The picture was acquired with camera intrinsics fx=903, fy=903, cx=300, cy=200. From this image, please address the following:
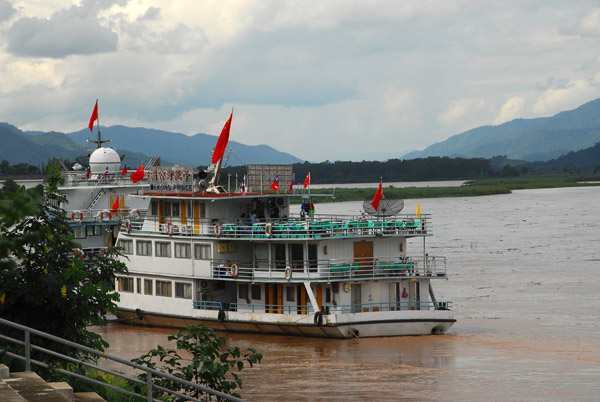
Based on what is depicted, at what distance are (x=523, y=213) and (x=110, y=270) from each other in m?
95.8

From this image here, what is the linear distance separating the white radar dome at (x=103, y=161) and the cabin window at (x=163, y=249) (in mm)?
15172

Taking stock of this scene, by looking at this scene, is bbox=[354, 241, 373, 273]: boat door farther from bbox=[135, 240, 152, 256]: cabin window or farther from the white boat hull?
bbox=[135, 240, 152, 256]: cabin window

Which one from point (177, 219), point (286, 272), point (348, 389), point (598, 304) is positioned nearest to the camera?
point (348, 389)

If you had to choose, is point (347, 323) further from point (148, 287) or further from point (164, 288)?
point (148, 287)

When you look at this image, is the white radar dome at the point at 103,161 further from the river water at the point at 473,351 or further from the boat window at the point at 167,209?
the river water at the point at 473,351

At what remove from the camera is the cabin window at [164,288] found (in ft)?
120

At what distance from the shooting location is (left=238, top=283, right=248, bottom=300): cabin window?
114ft

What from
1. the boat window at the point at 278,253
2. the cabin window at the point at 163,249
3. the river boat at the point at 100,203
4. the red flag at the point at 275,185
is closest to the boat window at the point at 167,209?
the cabin window at the point at 163,249

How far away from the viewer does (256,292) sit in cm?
3459

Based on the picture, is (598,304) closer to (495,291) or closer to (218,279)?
(495,291)

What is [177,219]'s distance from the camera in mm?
37125

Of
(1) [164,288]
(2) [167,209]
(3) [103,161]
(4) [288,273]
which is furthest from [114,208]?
(4) [288,273]

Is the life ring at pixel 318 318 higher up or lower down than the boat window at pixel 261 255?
lower down

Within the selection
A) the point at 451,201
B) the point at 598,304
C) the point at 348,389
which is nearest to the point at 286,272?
the point at 348,389
